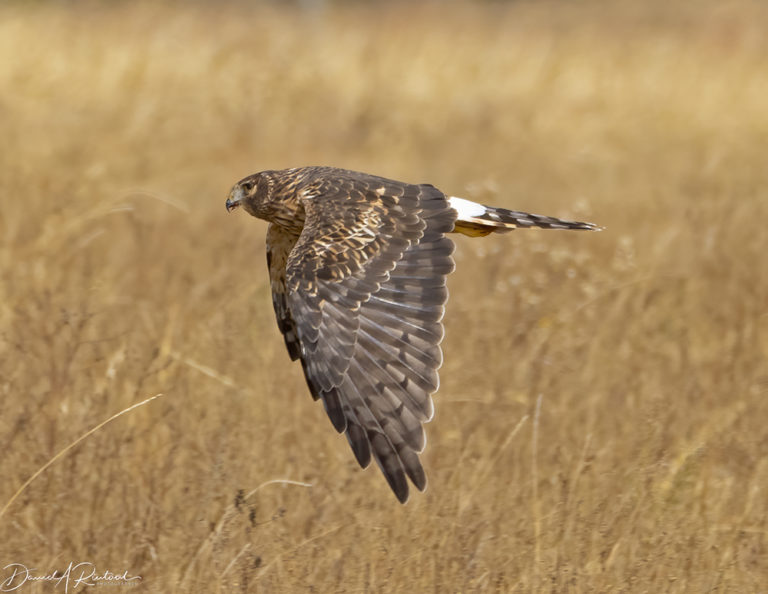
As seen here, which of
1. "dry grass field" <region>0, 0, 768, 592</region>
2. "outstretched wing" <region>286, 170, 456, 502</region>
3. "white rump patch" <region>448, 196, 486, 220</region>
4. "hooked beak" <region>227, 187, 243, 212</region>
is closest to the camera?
"outstretched wing" <region>286, 170, 456, 502</region>

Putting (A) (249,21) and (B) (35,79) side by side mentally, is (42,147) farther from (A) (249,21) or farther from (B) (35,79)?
(A) (249,21)

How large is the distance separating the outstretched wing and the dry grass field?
1.41 feet

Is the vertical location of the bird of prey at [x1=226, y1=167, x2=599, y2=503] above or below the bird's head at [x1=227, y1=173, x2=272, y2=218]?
below

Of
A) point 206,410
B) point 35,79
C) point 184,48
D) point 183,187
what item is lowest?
point 206,410

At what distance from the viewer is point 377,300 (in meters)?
3.83

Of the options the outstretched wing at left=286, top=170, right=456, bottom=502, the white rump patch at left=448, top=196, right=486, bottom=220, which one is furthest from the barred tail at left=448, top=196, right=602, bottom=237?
the outstretched wing at left=286, top=170, right=456, bottom=502

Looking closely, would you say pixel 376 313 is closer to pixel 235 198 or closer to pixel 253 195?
pixel 253 195

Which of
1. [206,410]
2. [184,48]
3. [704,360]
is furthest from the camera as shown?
[184,48]

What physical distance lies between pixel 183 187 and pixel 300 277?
5.25m

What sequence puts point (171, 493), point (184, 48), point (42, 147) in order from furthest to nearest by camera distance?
point (184, 48)
point (42, 147)
point (171, 493)

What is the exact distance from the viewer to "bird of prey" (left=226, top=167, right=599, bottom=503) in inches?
139

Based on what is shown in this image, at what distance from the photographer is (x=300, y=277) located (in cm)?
388

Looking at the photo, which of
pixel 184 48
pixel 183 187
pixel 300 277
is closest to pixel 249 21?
pixel 184 48

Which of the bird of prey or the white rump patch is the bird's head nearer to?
the bird of prey
